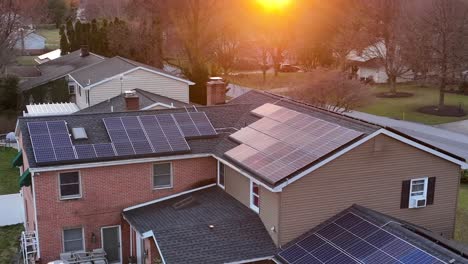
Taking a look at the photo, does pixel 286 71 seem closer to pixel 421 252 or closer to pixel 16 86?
pixel 16 86

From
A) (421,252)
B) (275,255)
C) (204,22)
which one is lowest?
(275,255)

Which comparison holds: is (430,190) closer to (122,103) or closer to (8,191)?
(122,103)

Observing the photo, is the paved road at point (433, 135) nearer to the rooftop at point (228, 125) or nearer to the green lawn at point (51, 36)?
the rooftop at point (228, 125)

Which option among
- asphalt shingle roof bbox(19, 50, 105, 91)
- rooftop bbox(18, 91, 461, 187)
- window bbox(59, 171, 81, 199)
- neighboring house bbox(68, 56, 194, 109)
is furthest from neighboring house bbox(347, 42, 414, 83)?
window bbox(59, 171, 81, 199)

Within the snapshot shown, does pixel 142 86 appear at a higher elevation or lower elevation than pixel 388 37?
lower

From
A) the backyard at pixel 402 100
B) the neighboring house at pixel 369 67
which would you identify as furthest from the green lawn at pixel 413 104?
the neighboring house at pixel 369 67

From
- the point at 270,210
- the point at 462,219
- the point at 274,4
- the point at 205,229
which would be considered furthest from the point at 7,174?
the point at 274,4

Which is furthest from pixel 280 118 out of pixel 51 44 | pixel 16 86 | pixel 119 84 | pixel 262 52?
pixel 51 44
